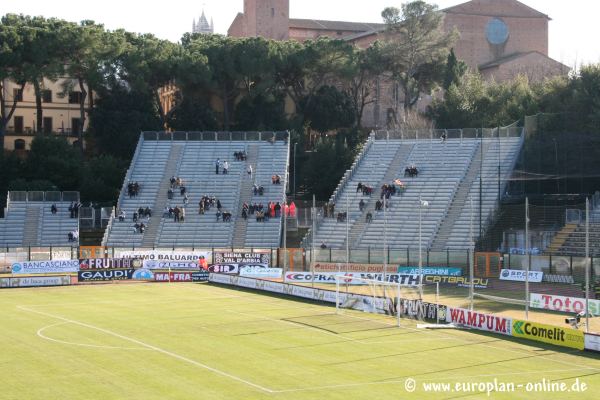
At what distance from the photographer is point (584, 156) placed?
71.8m

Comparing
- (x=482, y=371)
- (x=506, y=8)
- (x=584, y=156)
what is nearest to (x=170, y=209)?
(x=584, y=156)

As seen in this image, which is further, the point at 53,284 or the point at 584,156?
the point at 584,156

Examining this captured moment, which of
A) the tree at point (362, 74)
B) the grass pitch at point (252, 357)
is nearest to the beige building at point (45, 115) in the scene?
the tree at point (362, 74)

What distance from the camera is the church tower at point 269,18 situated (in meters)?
122

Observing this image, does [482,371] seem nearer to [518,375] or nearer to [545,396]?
[518,375]

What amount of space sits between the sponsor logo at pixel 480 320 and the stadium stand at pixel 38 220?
41.0 meters

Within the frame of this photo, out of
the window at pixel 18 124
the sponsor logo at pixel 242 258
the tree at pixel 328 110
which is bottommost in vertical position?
the sponsor logo at pixel 242 258

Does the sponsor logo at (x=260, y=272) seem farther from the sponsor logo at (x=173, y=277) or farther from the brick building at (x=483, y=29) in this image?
the brick building at (x=483, y=29)

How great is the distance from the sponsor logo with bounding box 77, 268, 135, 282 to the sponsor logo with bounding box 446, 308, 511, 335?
94.7 feet

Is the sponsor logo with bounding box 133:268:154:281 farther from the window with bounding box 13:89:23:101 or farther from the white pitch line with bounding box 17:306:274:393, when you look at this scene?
the window with bounding box 13:89:23:101

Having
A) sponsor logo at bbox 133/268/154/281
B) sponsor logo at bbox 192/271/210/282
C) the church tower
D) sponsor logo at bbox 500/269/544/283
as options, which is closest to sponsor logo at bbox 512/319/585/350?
sponsor logo at bbox 500/269/544/283

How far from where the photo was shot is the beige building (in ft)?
327

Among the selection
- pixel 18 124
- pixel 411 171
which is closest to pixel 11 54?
pixel 18 124

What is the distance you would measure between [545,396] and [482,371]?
4.26 m
